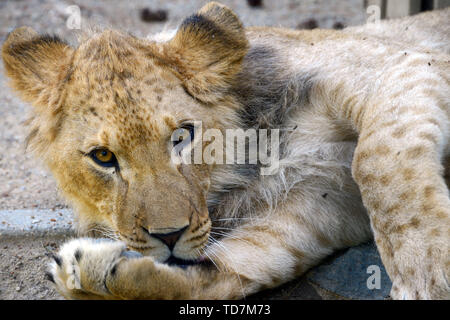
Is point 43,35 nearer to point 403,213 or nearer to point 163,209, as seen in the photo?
point 163,209

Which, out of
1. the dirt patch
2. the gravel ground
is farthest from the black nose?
the dirt patch

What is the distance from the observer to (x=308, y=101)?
9.09 feet

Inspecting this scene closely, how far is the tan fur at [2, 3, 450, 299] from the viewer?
7.18 ft

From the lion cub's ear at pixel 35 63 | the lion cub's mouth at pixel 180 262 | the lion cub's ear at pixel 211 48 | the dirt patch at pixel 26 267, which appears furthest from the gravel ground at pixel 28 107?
the lion cub's ear at pixel 211 48

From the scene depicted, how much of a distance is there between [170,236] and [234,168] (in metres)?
0.63

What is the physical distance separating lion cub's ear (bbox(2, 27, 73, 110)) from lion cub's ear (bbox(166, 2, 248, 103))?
500 millimetres

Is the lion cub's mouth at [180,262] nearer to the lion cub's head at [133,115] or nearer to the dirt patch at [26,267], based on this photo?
the lion cub's head at [133,115]

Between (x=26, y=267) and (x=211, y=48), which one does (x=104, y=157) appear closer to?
(x=211, y=48)

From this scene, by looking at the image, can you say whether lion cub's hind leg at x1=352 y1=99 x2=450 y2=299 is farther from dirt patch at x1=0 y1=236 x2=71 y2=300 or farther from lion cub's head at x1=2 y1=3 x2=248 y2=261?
dirt patch at x1=0 y1=236 x2=71 y2=300

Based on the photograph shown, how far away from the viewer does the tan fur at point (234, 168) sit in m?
2.19

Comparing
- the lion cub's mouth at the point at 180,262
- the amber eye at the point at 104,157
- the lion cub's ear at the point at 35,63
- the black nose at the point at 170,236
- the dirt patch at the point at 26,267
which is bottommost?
the dirt patch at the point at 26,267

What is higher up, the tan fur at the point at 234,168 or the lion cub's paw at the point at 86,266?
the tan fur at the point at 234,168

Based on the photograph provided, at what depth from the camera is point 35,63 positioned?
2652 millimetres
